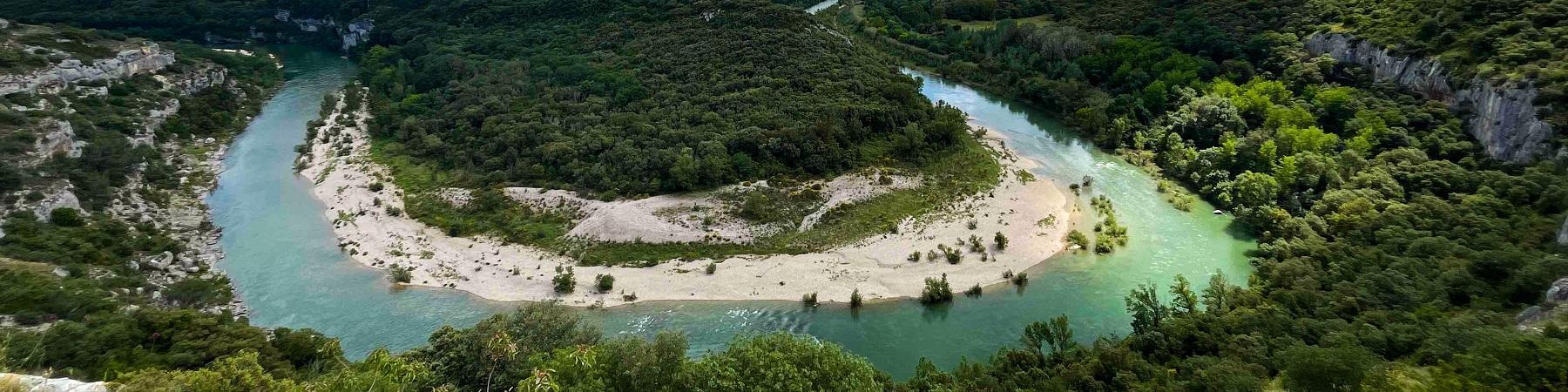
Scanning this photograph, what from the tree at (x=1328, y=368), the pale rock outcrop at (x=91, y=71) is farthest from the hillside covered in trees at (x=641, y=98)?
the tree at (x=1328, y=368)

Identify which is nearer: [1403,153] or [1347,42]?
[1403,153]

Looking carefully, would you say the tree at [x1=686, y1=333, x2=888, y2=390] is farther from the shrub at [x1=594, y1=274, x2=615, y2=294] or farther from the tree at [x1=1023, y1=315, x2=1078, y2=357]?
the shrub at [x1=594, y1=274, x2=615, y2=294]

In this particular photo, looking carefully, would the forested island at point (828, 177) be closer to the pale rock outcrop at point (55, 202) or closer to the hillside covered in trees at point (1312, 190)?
the hillside covered in trees at point (1312, 190)

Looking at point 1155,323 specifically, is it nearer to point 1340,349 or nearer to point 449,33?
point 1340,349

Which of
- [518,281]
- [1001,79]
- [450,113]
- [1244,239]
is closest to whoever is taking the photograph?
[518,281]

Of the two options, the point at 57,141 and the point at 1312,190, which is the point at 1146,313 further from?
the point at 57,141

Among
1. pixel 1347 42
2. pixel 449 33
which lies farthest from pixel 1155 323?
pixel 449 33

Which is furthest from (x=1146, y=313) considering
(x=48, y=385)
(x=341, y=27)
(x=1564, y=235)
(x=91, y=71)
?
(x=341, y=27)

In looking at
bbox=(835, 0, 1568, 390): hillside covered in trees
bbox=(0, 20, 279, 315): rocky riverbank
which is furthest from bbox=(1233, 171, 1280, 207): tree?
bbox=(0, 20, 279, 315): rocky riverbank
